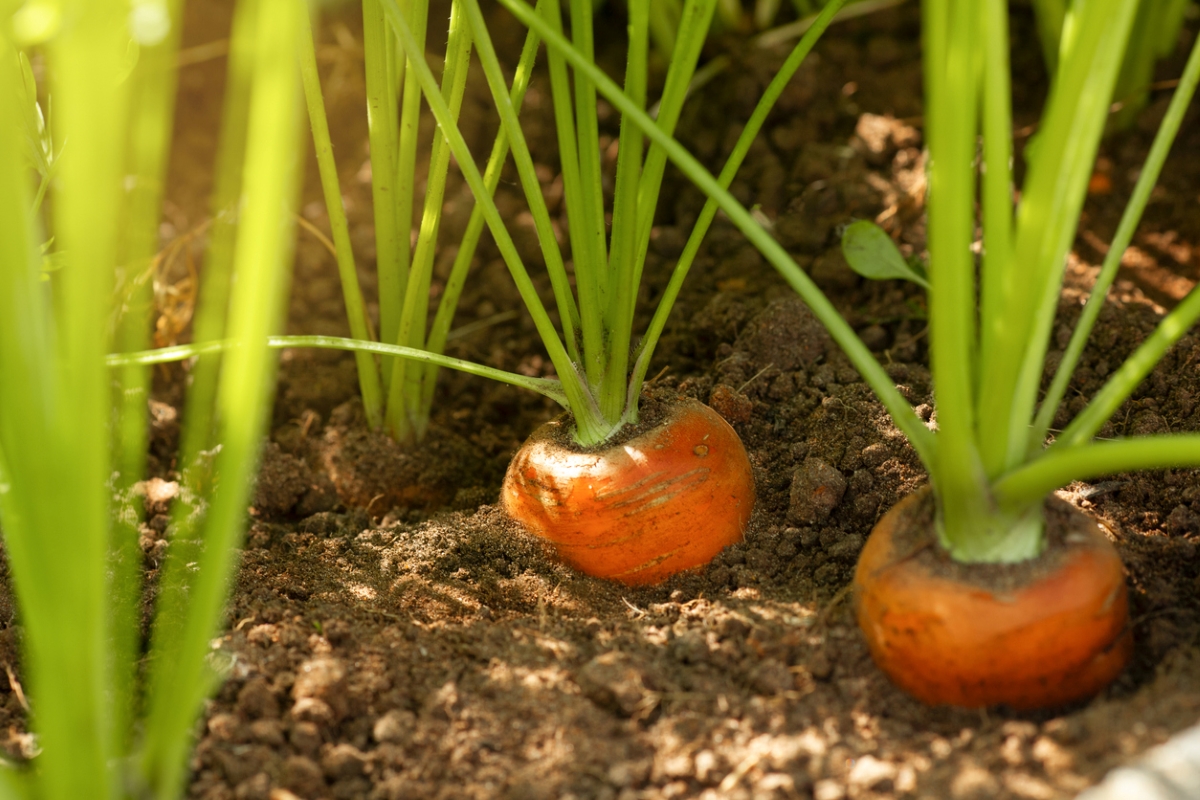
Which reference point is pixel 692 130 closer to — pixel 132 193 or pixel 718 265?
pixel 718 265

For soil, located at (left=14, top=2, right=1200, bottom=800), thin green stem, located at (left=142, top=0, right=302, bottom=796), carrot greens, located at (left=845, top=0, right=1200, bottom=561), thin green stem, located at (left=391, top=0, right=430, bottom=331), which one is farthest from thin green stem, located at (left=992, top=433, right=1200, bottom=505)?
thin green stem, located at (left=391, top=0, right=430, bottom=331)

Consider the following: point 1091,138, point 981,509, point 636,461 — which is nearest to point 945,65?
point 1091,138

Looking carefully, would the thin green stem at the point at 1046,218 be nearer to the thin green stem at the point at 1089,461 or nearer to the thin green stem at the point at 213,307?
the thin green stem at the point at 1089,461

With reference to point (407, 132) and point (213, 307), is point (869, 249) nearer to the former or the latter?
point (407, 132)

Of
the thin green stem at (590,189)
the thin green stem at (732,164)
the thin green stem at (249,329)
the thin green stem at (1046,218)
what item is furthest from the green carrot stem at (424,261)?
the thin green stem at (1046,218)

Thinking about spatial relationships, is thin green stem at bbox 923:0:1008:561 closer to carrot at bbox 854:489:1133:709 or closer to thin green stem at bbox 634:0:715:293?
carrot at bbox 854:489:1133:709
